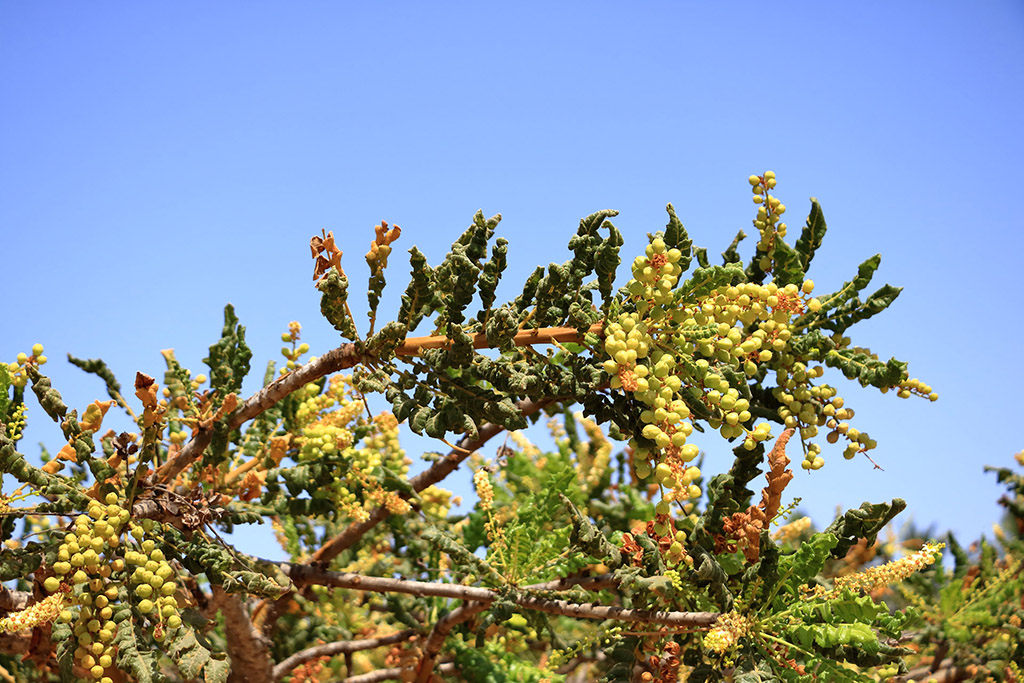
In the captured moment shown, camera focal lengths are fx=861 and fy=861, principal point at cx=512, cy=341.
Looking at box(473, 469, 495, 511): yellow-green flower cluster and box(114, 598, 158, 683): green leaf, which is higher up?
box(473, 469, 495, 511): yellow-green flower cluster

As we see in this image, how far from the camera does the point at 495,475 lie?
13.6 feet

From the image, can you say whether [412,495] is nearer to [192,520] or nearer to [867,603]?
[192,520]

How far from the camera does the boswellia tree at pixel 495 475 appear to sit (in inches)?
96.1

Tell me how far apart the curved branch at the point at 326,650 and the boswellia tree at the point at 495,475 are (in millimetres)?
12

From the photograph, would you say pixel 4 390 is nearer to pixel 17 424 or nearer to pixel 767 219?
pixel 17 424

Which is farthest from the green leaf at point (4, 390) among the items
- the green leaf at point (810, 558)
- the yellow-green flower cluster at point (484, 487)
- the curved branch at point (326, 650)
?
the green leaf at point (810, 558)

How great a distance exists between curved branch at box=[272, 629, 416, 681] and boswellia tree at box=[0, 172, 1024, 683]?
0.01 meters

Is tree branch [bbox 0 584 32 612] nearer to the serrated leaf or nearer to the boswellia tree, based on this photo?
the boswellia tree

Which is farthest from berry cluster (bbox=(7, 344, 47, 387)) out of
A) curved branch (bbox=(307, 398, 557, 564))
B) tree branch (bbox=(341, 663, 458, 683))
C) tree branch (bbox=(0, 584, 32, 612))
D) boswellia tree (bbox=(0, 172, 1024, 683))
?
tree branch (bbox=(341, 663, 458, 683))

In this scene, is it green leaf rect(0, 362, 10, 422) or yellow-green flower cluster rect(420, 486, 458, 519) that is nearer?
green leaf rect(0, 362, 10, 422)

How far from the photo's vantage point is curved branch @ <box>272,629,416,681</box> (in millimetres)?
3857

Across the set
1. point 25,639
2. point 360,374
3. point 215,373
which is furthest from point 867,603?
point 25,639

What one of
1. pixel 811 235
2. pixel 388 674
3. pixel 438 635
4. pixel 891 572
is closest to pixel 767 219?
pixel 811 235

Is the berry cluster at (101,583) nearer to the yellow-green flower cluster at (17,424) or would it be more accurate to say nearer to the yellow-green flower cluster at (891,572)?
the yellow-green flower cluster at (17,424)
